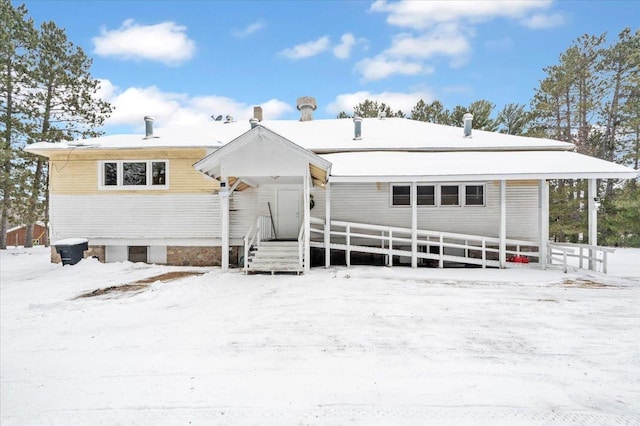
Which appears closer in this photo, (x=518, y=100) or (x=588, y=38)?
(x=588, y=38)

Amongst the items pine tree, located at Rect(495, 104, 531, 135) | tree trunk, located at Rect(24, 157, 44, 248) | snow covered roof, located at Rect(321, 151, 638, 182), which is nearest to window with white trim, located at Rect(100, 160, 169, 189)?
snow covered roof, located at Rect(321, 151, 638, 182)

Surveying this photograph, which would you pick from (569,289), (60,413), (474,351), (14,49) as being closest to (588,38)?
(569,289)

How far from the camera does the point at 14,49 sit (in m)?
19.0

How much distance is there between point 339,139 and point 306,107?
446 cm

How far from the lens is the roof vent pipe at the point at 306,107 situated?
1709 centimetres

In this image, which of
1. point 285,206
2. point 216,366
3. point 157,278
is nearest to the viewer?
point 216,366

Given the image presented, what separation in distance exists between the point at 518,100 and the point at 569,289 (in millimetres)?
22992

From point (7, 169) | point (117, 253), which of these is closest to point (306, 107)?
point (117, 253)

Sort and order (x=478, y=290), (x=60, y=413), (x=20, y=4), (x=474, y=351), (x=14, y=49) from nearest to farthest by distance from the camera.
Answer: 1. (x=60, y=413)
2. (x=474, y=351)
3. (x=478, y=290)
4. (x=14, y=49)
5. (x=20, y=4)

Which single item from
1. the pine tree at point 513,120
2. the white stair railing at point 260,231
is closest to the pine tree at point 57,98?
the white stair railing at point 260,231

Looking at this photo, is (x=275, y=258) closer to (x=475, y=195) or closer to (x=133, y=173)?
(x=133, y=173)

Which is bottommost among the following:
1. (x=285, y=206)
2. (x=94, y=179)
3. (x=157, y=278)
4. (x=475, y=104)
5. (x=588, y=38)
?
(x=157, y=278)

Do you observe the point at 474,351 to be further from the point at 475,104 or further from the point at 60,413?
the point at 475,104

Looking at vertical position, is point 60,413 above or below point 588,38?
below
